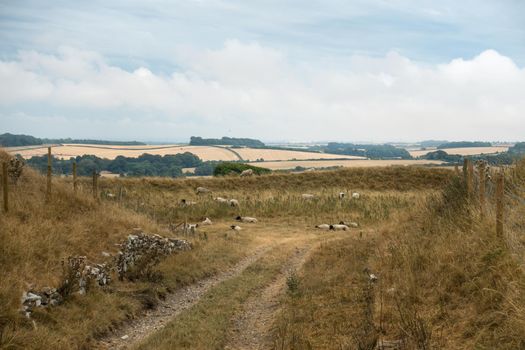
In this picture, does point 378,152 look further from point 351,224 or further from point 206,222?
point 206,222

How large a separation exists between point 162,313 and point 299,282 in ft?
12.1

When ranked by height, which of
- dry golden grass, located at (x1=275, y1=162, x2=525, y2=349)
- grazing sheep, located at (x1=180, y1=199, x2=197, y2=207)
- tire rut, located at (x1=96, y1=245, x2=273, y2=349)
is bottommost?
tire rut, located at (x1=96, y1=245, x2=273, y2=349)

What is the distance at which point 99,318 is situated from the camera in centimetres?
964

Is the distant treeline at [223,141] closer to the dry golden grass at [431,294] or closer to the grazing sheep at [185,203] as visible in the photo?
the grazing sheep at [185,203]

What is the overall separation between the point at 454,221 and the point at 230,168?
37.1 meters

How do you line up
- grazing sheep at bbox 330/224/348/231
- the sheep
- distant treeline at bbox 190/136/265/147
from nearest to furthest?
grazing sheep at bbox 330/224/348/231 → the sheep → distant treeline at bbox 190/136/265/147

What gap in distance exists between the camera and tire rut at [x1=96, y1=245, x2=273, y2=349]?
927 cm

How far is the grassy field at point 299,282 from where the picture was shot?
7.61 metres

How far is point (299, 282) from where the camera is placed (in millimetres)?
12562

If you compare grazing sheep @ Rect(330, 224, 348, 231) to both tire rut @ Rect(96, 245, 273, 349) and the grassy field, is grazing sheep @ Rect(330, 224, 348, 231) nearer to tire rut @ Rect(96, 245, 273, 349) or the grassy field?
the grassy field

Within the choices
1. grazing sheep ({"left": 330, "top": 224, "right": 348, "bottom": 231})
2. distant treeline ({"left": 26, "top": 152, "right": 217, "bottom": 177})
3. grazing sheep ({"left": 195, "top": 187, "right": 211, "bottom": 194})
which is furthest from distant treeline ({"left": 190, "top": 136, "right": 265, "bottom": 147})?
grazing sheep ({"left": 330, "top": 224, "right": 348, "bottom": 231})

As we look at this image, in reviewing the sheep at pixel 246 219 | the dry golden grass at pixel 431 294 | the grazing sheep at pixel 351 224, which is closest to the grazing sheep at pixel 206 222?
the sheep at pixel 246 219

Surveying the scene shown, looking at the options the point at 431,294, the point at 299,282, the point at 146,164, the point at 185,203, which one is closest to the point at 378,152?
the point at 146,164

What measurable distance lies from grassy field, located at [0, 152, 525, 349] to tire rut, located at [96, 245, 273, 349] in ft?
0.58
